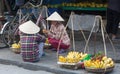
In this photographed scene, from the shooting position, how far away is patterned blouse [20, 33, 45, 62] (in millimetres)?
8648

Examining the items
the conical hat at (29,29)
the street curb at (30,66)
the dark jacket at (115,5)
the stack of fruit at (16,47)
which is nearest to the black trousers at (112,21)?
the dark jacket at (115,5)

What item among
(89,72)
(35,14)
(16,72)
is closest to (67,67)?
(89,72)

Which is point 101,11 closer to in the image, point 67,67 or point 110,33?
point 110,33

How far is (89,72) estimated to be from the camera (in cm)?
772

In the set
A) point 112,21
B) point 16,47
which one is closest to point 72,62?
point 16,47

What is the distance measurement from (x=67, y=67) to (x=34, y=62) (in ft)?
3.44

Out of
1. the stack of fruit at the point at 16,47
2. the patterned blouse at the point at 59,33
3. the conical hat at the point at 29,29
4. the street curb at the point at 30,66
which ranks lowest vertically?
the street curb at the point at 30,66

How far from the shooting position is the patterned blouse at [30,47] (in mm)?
8648

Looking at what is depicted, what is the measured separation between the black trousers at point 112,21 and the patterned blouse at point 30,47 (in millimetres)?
2744

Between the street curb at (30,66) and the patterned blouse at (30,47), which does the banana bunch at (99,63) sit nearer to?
the street curb at (30,66)

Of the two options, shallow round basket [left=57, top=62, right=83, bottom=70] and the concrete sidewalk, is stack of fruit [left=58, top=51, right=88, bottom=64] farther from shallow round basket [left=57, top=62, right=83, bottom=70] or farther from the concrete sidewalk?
the concrete sidewalk

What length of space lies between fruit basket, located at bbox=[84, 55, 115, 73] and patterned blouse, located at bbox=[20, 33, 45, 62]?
1.45 m

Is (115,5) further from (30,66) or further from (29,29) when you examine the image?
(30,66)

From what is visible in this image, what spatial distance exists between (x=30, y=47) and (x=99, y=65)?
1.81 meters
